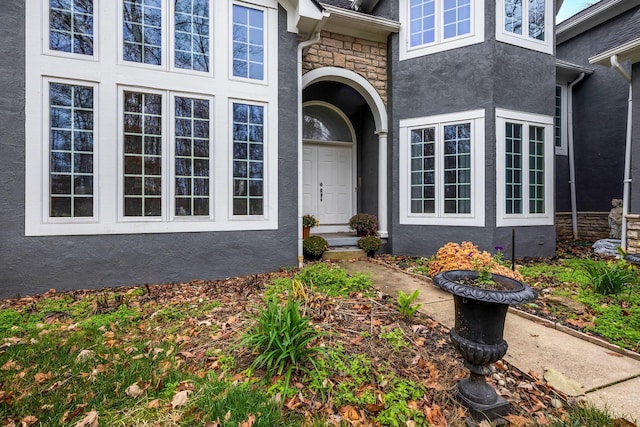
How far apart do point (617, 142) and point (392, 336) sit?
9.88m

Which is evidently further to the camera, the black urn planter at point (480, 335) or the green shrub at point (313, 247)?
the green shrub at point (313, 247)

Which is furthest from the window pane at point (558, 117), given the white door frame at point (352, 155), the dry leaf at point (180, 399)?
the dry leaf at point (180, 399)

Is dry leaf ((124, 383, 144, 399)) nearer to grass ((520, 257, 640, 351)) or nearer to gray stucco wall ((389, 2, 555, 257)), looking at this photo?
grass ((520, 257, 640, 351))

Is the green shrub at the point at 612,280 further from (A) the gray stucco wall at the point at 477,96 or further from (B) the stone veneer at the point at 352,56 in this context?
(B) the stone veneer at the point at 352,56

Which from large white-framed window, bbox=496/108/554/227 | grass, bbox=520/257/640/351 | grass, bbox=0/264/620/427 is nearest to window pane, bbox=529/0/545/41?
large white-framed window, bbox=496/108/554/227

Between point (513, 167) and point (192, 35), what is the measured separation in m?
6.59

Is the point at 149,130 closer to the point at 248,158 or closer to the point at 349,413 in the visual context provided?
the point at 248,158

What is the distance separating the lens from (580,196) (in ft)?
31.0

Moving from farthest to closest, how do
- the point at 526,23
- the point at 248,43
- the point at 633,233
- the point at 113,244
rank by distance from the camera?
the point at 526,23
the point at 633,233
the point at 248,43
the point at 113,244

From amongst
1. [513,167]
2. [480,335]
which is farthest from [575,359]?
[513,167]

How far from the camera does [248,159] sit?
5.52 m

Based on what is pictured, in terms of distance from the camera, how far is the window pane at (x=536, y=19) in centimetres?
679

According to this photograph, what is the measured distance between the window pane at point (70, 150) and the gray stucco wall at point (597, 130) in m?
11.4

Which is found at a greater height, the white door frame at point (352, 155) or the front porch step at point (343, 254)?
the white door frame at point (352, 155)
